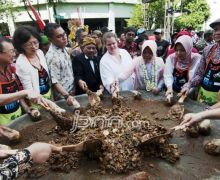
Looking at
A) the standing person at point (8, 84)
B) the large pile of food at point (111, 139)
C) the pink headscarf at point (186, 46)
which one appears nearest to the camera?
the large pile of food at point (111, 139)

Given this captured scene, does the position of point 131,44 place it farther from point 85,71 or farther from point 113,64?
point 85,71

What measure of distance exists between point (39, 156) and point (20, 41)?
1.77 meters

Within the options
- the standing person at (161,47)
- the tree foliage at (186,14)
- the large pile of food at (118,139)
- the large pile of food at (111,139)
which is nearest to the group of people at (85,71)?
the large pile of food at (111,139)

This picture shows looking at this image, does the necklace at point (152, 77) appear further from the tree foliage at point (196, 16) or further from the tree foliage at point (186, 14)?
the tree foliage at point (196, 16)

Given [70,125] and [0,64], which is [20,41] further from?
[70,125]

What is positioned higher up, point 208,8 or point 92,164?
point 208,8

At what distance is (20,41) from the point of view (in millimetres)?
3014

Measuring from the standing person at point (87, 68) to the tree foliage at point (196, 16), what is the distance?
46.6ft

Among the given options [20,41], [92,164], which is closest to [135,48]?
[20,41]

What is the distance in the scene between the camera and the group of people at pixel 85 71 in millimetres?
2836

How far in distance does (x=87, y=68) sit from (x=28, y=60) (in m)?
0.94

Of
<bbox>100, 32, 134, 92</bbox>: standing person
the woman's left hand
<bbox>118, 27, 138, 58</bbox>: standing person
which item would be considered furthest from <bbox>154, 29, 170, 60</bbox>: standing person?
the woman's left hand

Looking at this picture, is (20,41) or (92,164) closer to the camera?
(92,164)

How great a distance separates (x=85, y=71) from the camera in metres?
3.77
